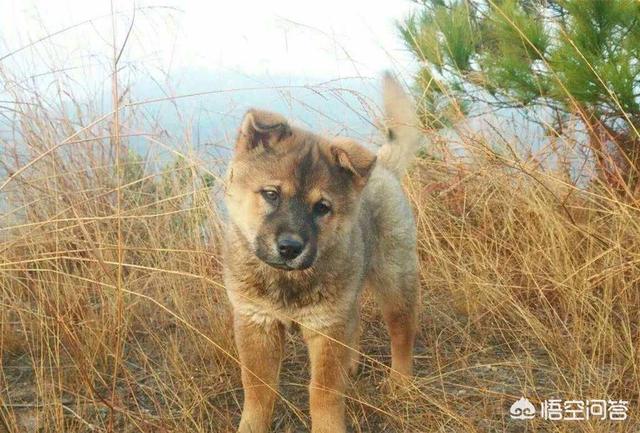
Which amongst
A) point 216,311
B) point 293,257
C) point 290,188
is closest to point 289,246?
point 293,257

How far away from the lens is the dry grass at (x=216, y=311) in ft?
9.66

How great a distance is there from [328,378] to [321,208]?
2.29 ft

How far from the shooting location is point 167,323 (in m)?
4.04

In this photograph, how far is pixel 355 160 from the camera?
3.09 metres

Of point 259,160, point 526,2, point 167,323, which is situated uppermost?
point 526,2

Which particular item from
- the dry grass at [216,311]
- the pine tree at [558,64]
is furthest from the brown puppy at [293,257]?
the pine tree at [558,64]

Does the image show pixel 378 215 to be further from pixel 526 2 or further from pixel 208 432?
pixel 526 2

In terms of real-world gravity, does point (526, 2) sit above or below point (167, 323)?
above

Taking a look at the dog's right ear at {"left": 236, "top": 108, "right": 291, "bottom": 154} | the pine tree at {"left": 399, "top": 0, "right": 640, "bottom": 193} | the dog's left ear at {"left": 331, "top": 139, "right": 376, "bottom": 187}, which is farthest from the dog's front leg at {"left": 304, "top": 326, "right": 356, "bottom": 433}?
the pine tree at {"left": 399, "top": 0, "right": 640, "bottom": 193}

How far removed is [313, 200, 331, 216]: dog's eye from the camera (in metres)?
2.97

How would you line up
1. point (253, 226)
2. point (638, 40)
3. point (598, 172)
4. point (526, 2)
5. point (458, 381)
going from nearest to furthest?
point (253, 226) → point (458, 381) → point (638, 40) → point (598, 172) → point (526, 2)

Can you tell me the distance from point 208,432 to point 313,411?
446 mm

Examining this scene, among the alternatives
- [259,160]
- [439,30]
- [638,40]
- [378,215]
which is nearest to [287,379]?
[378,215]

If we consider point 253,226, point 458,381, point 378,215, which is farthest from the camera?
point 378,215
